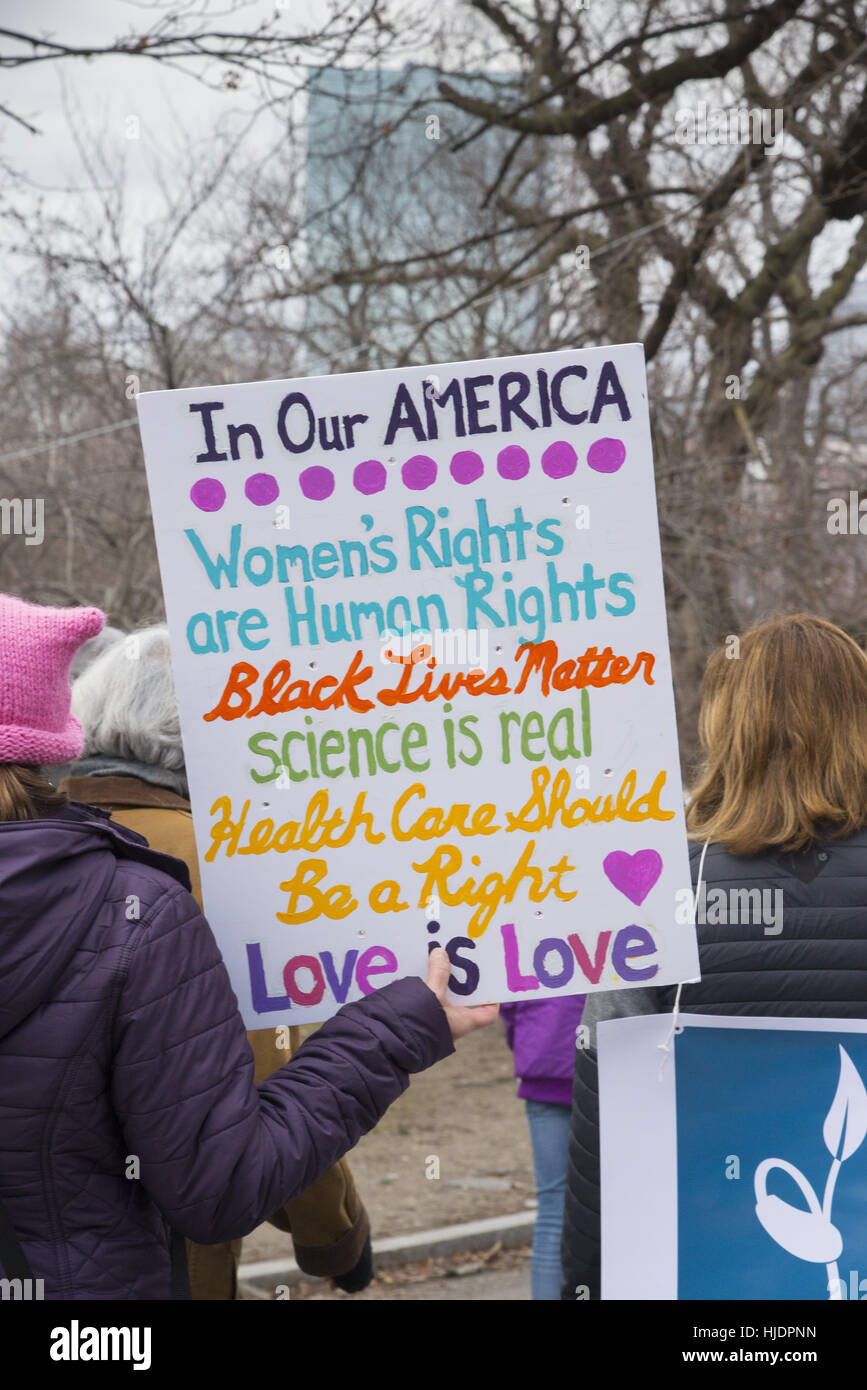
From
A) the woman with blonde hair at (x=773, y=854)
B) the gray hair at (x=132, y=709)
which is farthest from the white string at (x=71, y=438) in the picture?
the woman with blonde hair at (x=773, y=854)

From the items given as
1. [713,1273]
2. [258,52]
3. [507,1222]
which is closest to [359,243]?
→ [258,52]

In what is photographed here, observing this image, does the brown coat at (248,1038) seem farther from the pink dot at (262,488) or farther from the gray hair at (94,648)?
the gray hair at (94,648)

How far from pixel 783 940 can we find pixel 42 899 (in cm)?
108

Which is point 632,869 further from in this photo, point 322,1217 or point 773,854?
A: point 322,1217

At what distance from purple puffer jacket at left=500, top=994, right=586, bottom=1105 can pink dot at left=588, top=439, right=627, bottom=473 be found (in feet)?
5.86

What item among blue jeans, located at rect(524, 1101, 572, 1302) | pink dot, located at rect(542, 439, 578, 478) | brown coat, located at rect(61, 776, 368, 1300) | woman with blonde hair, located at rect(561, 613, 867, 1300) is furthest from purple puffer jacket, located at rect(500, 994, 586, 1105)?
pink dot, located at rect(542, 439, 578, 478)

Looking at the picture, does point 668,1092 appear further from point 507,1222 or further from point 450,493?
point 507,1222

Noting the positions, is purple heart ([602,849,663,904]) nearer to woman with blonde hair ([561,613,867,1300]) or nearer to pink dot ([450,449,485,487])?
woman with blonde hair ([561,613,867,1300])

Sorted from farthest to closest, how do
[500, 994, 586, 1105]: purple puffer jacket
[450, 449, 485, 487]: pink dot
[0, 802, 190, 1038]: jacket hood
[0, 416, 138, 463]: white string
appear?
[0, 416, 138, 463]: white string
[500, 994, 586, 1105]: purple puffer jacket
[450, 449, 485, 487]: pink dot
[0, 802, 190, 1038]: jacket hood

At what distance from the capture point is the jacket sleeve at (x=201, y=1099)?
5.12 ft

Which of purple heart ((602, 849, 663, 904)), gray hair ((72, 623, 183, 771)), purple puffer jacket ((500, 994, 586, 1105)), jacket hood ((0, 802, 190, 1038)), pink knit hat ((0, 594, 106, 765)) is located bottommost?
purple puffer jacket ((500, 994, 586, 1105))

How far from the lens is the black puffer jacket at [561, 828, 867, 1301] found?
201 cm

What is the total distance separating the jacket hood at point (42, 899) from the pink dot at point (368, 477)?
704mm

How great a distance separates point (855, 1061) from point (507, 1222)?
3615 mm
